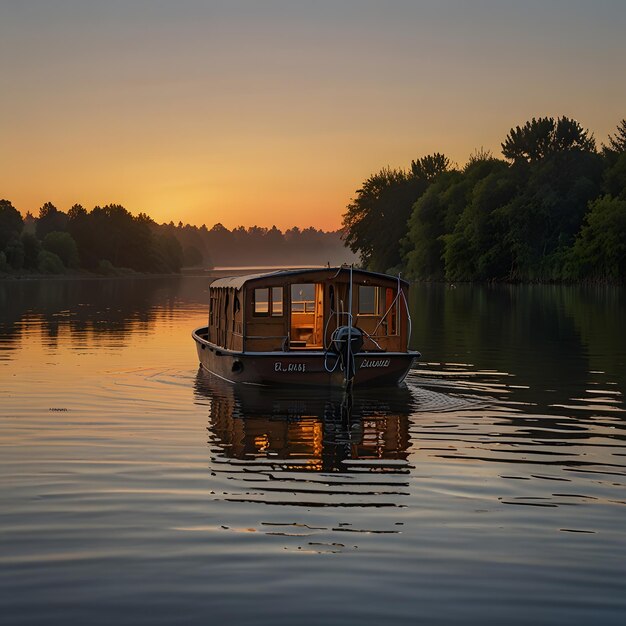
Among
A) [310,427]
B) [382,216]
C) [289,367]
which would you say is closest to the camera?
[310,427]

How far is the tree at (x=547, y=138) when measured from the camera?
449 feet

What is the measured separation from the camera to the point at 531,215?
127312 millimetres

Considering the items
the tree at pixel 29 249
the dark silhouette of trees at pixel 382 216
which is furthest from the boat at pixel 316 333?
the tree at pixel 29 249

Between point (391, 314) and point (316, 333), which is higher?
point (391, 314)

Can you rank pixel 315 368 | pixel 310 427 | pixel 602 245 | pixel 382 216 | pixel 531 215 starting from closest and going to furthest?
pixel 310 427, pixel 315 368, pixel 602 245, pixel 531 215, pixel 382 216

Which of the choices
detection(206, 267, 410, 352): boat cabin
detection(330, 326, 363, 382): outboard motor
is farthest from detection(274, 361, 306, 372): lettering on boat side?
detection(206, 267, 410, 352): boat cabin

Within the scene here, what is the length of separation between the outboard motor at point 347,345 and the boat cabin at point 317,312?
1.51 meters

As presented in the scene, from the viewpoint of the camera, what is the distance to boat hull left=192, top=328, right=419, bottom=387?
26375 millimetres

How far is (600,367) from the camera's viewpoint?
33.5 meters

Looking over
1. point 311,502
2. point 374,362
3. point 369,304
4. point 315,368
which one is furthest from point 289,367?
point 369,304

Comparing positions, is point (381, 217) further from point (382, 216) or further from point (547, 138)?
point (547, 138)

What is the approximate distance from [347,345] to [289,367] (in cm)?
178

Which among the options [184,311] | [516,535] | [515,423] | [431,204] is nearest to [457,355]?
[515,423]

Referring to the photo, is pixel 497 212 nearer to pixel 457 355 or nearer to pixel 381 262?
pixel 381 262
